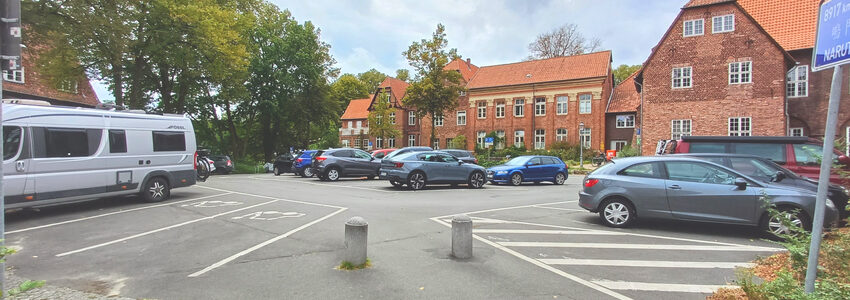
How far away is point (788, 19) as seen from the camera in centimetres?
3133

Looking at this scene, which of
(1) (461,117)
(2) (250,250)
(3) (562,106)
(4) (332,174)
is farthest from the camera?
(1) (461,117)

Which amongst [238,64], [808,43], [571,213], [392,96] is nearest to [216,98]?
[238,64]

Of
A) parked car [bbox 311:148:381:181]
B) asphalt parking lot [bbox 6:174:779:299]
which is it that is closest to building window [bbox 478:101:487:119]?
parked car [bbox 311:148:381:181]

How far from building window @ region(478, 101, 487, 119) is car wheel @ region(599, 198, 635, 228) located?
137 ft

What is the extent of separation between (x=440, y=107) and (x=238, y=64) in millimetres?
16678

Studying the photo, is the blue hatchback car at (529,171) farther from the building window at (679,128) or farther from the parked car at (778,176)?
the building window at (679,128)

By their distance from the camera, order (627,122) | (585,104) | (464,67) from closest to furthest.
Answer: (627,122), (585,104), (464,67)

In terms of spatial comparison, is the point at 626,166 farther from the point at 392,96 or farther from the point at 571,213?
the point at 392,96

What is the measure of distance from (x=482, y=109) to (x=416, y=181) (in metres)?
35.4

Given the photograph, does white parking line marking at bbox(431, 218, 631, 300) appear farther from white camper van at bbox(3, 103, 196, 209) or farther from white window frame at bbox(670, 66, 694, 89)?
white window frame at bbox(670, 66, 694, 89)

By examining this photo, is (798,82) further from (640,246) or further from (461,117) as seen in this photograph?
(640,246)

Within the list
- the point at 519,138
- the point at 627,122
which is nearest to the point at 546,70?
the point at 519,138

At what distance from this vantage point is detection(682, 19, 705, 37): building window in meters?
32.0

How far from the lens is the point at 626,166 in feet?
27.9
